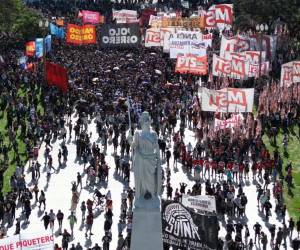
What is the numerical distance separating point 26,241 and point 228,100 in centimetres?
2234

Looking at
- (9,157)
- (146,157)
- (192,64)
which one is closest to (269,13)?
(192,64)

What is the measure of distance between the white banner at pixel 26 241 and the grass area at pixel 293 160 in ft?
51.9

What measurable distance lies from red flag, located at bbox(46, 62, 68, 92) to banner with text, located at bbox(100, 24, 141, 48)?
15174 millimetres

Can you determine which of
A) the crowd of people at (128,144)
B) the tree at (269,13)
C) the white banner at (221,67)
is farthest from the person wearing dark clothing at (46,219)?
the tree at (269,13)

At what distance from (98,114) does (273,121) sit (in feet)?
33.0

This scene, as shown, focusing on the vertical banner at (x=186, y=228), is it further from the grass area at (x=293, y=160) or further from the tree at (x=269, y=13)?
the tree at (x=269, y=13)

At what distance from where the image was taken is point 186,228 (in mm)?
22234

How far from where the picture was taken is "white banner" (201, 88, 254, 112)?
4081 cm

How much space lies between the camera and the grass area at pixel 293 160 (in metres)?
34.9

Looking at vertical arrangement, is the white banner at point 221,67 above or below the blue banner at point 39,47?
below

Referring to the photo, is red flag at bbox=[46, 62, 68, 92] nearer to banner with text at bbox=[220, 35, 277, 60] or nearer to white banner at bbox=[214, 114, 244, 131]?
white banner at bbox=[214, 114, 244, 131]

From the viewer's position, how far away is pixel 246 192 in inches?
1414

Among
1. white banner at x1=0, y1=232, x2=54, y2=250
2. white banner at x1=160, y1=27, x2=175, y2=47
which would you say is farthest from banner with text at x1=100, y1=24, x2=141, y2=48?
white banner at x1=0, y1=232, x2=54, y2=250

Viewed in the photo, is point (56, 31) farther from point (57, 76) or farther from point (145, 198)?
point (145, 198)
